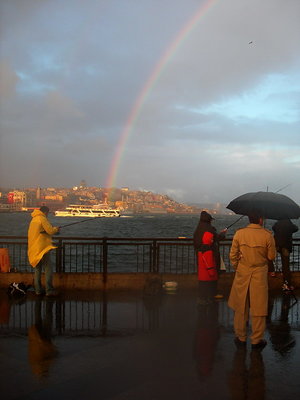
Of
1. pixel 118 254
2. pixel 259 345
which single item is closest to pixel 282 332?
pixel 259 345

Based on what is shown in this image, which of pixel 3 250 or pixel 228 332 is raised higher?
pixel 3 250

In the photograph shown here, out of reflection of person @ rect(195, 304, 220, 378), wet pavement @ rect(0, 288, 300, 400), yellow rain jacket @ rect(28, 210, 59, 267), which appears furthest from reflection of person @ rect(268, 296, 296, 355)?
yellow rain jacket @ rect(28, 210, 59, 267)

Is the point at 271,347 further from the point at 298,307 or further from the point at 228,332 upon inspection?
the point at 298,307

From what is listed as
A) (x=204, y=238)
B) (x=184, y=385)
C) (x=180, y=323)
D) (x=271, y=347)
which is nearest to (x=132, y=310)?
(x=180, y=323)

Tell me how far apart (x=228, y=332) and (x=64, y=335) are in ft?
8.49

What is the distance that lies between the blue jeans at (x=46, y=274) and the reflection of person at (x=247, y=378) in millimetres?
4682

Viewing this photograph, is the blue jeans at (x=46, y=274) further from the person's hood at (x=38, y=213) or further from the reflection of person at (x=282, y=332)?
the reflection of person at (x=282, y=332)

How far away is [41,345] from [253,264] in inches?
126

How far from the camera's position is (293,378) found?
514 centimetres

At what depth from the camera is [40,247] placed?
941 centimetres

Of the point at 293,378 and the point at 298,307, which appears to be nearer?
the point at 293,378

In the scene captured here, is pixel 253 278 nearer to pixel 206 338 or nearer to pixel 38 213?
pixel 206 338

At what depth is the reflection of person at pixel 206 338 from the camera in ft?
18.0

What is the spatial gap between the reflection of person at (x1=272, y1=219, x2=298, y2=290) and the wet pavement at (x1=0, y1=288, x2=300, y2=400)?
3.22 feet
